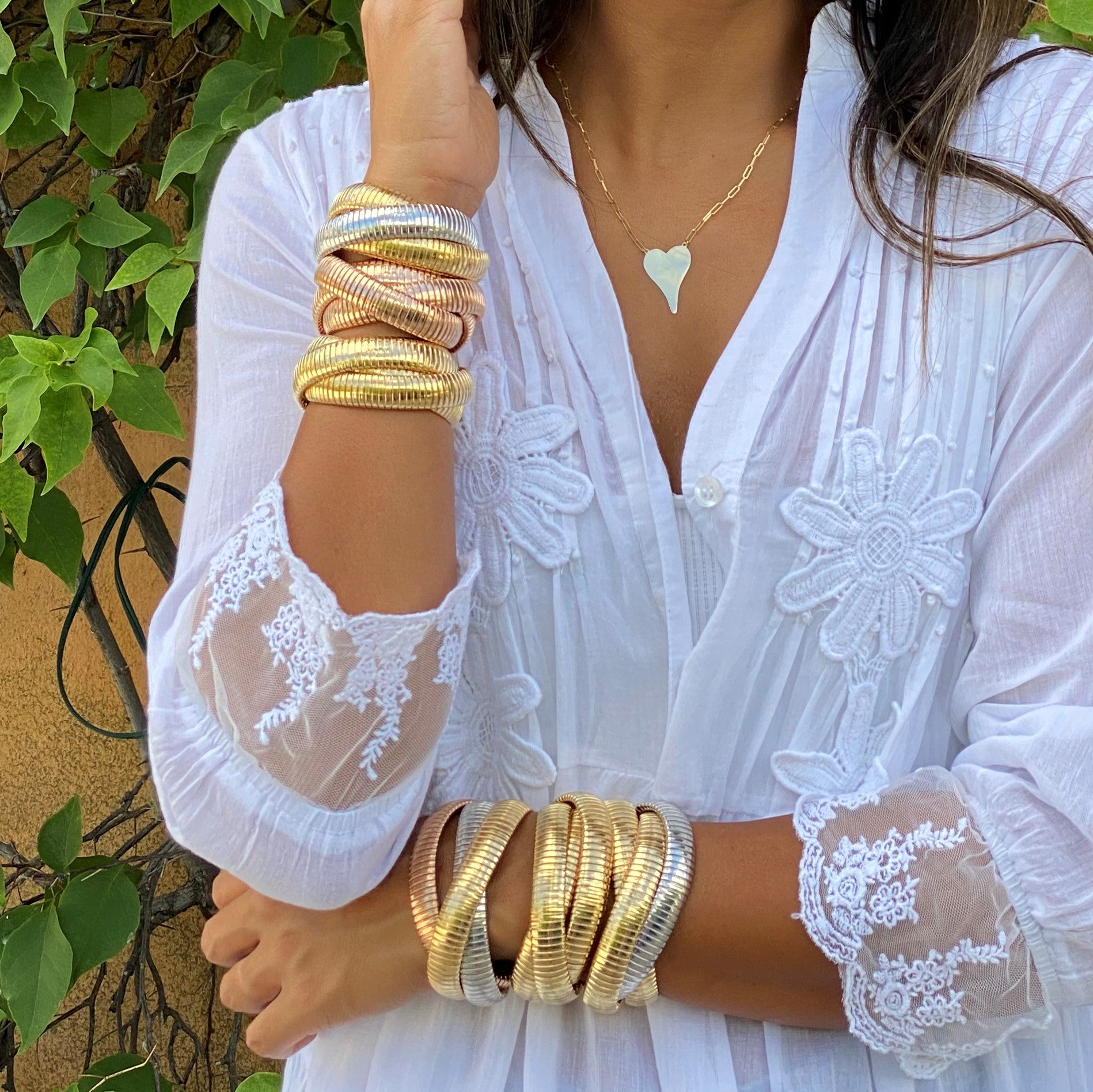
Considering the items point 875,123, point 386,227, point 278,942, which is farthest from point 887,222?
point 278,942

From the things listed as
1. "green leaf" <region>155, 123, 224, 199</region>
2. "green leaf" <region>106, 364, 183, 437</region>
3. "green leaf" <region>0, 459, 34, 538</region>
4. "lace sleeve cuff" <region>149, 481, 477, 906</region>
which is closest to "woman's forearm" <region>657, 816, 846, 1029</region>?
"lace sleeve cuff" <region>149, 481, 477, 906</region>

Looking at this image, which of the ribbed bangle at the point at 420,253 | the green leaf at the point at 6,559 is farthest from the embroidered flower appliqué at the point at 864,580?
the green leaf at the point at 6,559

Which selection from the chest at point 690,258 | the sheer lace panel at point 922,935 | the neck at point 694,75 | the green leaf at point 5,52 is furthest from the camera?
the green leaf at point 5,52

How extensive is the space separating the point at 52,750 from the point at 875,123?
186 cm

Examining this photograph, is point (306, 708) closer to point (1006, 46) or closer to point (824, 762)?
point (824, 762)

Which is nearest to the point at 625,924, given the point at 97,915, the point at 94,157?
the point at 97,915

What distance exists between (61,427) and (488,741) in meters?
0.69

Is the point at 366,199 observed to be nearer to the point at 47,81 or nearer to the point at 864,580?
the point at 864,580

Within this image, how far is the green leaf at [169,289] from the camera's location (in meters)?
1.51

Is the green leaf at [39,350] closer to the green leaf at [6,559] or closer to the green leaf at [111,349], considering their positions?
the green leaf at [111,349]

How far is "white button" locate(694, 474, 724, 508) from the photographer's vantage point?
1.00 metres

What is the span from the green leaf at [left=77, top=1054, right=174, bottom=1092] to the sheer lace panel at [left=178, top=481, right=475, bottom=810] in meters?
1.18

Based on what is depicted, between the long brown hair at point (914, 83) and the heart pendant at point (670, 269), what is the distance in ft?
0.43

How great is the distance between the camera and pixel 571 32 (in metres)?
1.31
